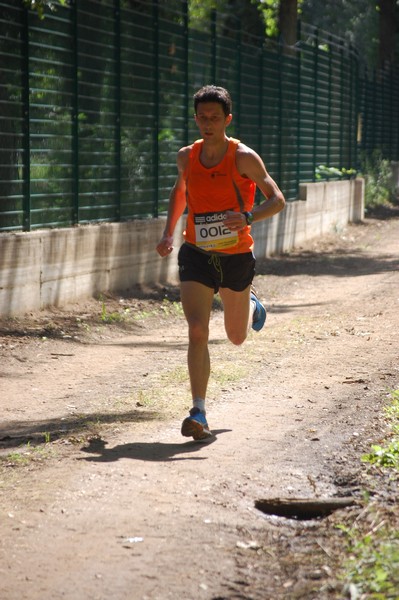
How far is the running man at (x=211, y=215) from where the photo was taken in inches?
261

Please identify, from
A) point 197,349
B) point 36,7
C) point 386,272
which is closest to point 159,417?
point 197,349

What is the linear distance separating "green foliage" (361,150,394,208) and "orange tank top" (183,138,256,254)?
24291 millimetres

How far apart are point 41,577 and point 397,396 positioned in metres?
3.91

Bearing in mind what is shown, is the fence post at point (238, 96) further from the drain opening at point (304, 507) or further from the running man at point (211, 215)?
the drain opening at point (304, 507)

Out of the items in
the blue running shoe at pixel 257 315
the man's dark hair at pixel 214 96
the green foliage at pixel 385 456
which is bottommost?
the green foliage at pixel 385 456

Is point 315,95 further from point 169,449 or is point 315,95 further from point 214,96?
point 169,449

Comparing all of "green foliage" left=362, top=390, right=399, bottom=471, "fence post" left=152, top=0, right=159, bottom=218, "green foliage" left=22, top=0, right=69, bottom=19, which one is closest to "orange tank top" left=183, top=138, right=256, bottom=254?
"green foliage" left=362, top=390, right=399, bottom=471

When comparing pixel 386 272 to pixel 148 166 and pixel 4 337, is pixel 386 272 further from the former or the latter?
pixel 4 337

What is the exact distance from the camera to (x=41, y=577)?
174 inches

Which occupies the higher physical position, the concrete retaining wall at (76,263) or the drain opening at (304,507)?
the concrete retaining wall at (76,263)

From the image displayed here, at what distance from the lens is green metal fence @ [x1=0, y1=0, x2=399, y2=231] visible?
11.4 m

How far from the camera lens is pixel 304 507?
5.29 metres

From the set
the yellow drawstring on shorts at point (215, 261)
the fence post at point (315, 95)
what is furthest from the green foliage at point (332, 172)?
the yellow drawstring on shorts at point (215, 261)

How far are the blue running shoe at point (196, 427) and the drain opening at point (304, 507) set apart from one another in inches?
46.1
